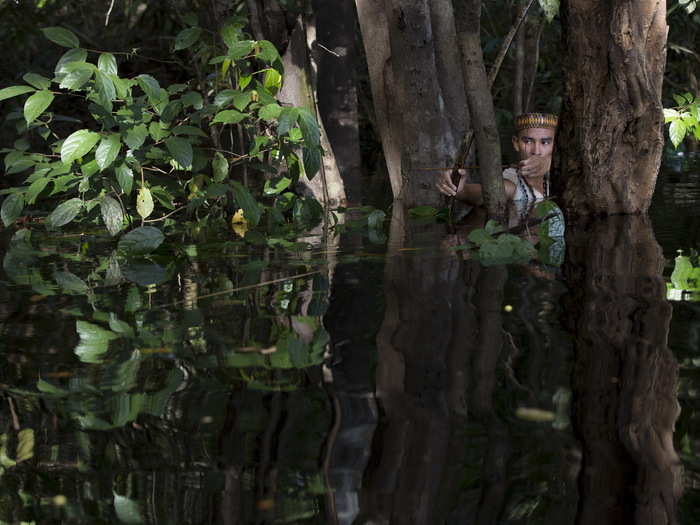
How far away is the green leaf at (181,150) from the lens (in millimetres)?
4430

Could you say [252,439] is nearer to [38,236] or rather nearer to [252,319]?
[252,319]

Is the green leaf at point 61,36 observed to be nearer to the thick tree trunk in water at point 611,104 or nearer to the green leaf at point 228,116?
the green leaf at point 228,116

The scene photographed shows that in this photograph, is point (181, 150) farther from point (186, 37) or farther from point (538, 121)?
point (538, 121)

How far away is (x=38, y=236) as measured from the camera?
562cm

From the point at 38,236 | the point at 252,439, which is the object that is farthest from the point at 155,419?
the point at 38,236

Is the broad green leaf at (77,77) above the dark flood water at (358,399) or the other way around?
above

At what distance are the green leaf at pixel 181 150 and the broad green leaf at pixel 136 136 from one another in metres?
→ 0.12

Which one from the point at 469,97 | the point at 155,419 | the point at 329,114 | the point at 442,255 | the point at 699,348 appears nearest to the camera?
the point at 155,419

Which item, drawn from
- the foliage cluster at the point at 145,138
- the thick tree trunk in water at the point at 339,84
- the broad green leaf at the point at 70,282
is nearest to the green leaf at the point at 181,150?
the foliage cluster at the point at 145,138

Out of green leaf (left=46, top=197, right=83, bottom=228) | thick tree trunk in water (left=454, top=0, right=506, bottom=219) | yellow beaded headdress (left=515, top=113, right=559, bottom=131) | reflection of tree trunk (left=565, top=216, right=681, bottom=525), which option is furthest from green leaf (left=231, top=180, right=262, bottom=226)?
yellow beaded headdress (left=515, top=113, right=559, bottom=131)

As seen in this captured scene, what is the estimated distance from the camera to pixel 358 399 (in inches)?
75.6

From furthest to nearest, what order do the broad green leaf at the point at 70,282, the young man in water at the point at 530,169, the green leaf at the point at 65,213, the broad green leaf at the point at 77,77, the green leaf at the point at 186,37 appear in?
1. the young man in water at the point at 530,169
2. the green leaf at the point at 186,37
3. the green leaf at the point at 65,213
4. the broad green leaf at the point at 77,77
5. the broad green leaf at the point at 70,282

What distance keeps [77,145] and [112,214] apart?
0.38m

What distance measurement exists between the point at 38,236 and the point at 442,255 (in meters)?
2.75
